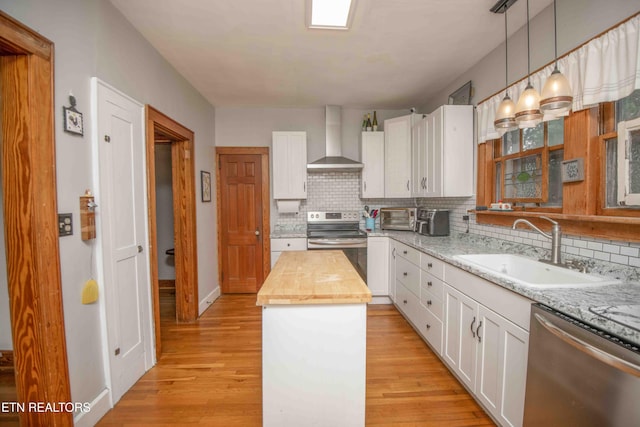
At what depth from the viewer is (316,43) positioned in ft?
7.32

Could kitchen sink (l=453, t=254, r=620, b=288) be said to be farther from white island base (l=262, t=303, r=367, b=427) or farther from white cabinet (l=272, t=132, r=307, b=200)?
white cabinet (l=272, t=132, r=307, b=200)

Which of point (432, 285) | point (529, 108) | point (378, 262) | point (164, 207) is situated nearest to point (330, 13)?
point (529, 108)

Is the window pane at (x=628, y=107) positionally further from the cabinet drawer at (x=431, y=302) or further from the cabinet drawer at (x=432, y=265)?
the cabinet drawer at (x=431, y=302)

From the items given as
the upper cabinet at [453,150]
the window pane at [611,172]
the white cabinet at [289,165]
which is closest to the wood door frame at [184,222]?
the white cabinet at [289,165]

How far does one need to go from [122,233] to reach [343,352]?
168 centimetres

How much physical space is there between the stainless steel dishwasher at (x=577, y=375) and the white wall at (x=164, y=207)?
168 inches

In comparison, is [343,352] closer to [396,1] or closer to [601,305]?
[601,305]

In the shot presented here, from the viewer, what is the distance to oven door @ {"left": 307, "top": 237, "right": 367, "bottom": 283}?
3.35m

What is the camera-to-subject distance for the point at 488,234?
2.51 metres

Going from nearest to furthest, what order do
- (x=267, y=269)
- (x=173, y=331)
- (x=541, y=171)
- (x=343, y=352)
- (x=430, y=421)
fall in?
(x=343, y=352) → (x=430, y=421) → (x=541, y=171) → (x=173, y=331) → (x=267, y=269)

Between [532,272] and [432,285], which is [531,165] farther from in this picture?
[432,285]

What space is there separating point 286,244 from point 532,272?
249 cm

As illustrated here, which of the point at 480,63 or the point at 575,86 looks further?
the point at 480,63

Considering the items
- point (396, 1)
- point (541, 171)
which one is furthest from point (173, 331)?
point (541, 171)
